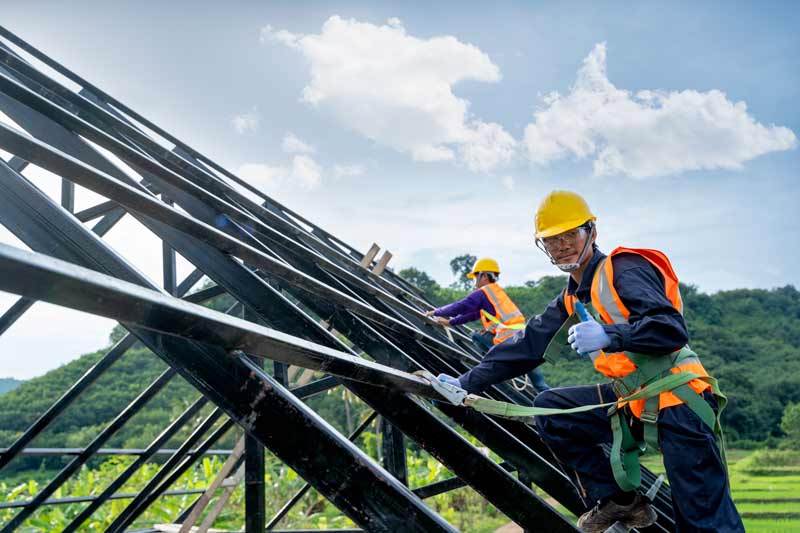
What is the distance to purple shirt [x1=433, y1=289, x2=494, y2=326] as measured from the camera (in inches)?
269

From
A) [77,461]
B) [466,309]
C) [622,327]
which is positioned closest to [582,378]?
[466,309]

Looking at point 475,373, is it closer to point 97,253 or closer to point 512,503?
point 512,503

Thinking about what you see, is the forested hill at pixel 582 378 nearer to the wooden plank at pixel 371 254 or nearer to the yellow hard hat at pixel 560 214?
the wooden plank at pixel 371 254

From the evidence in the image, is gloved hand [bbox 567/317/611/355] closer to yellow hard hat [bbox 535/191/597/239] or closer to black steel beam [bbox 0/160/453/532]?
yellow hard hat [bbox 535/191/597/239]

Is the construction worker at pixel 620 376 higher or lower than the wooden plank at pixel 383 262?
lower

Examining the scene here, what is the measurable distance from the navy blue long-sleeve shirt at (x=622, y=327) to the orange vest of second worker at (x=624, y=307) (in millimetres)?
26

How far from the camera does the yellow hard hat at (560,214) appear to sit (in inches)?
117

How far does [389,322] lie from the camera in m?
3.51

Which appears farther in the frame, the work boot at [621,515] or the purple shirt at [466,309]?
the purple shirt at [466,309]

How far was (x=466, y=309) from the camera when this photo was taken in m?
6.97

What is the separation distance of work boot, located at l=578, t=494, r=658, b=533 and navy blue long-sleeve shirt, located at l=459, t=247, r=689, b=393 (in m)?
0.77

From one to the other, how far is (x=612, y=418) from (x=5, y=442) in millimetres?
33083

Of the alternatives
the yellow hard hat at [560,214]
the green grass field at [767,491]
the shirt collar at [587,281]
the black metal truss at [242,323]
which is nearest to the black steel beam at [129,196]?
the black metal truss at [242,323]

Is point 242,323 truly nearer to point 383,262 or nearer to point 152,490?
point 152,490
